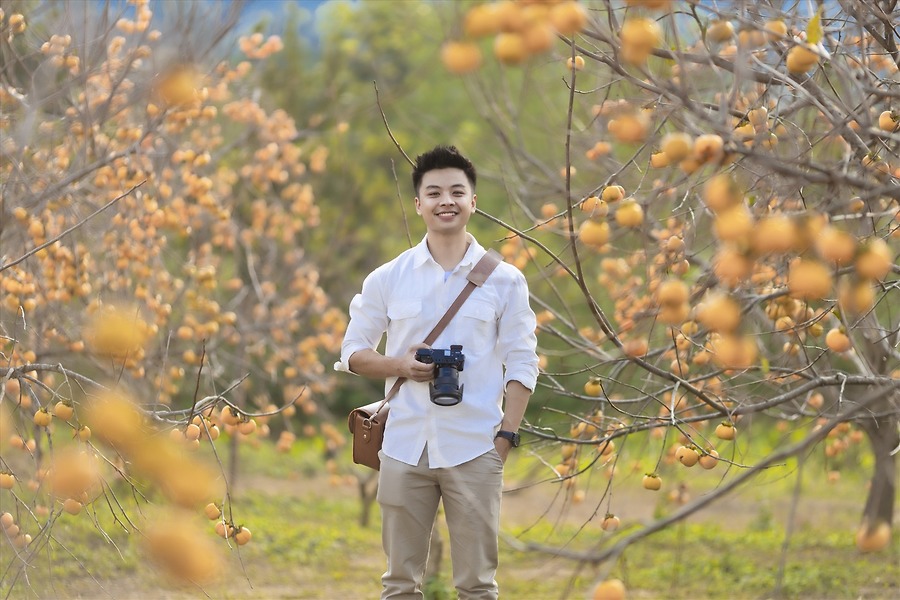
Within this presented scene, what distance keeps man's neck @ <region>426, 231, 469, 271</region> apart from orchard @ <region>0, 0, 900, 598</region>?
0.69 feet

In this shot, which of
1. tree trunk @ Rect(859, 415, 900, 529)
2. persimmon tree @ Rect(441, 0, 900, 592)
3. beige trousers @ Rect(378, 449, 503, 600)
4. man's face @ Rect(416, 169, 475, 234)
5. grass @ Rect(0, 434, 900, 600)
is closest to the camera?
persimmon tree @ Rect(441, 0, 900, 592)

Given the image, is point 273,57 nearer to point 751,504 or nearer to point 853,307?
point 751,504

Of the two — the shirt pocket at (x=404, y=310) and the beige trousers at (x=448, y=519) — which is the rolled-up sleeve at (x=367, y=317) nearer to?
the shirt pocket at (x=404, y=310)

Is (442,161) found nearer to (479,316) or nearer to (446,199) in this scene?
(446,199)

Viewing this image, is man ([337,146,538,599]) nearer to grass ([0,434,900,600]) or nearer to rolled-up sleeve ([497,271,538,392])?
rolled-up sleeve ([497,271,538,392])

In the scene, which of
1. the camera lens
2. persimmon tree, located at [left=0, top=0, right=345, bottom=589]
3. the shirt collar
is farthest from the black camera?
persimmon tree, located at [left=0, top=0, right=345, bottom=589]

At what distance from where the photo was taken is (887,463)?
2.67 metres

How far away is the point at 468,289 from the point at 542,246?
44cm

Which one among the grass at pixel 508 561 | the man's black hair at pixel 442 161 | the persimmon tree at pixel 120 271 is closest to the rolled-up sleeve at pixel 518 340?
the man's black hair at pixel 442 161

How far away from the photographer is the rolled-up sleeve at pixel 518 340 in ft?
9.40

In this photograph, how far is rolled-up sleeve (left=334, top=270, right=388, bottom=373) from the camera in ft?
9.83

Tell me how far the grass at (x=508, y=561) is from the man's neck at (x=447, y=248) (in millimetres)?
1366

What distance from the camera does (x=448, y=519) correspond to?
114 inches

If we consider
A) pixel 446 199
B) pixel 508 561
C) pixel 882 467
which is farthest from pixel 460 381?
pixel 508 561
